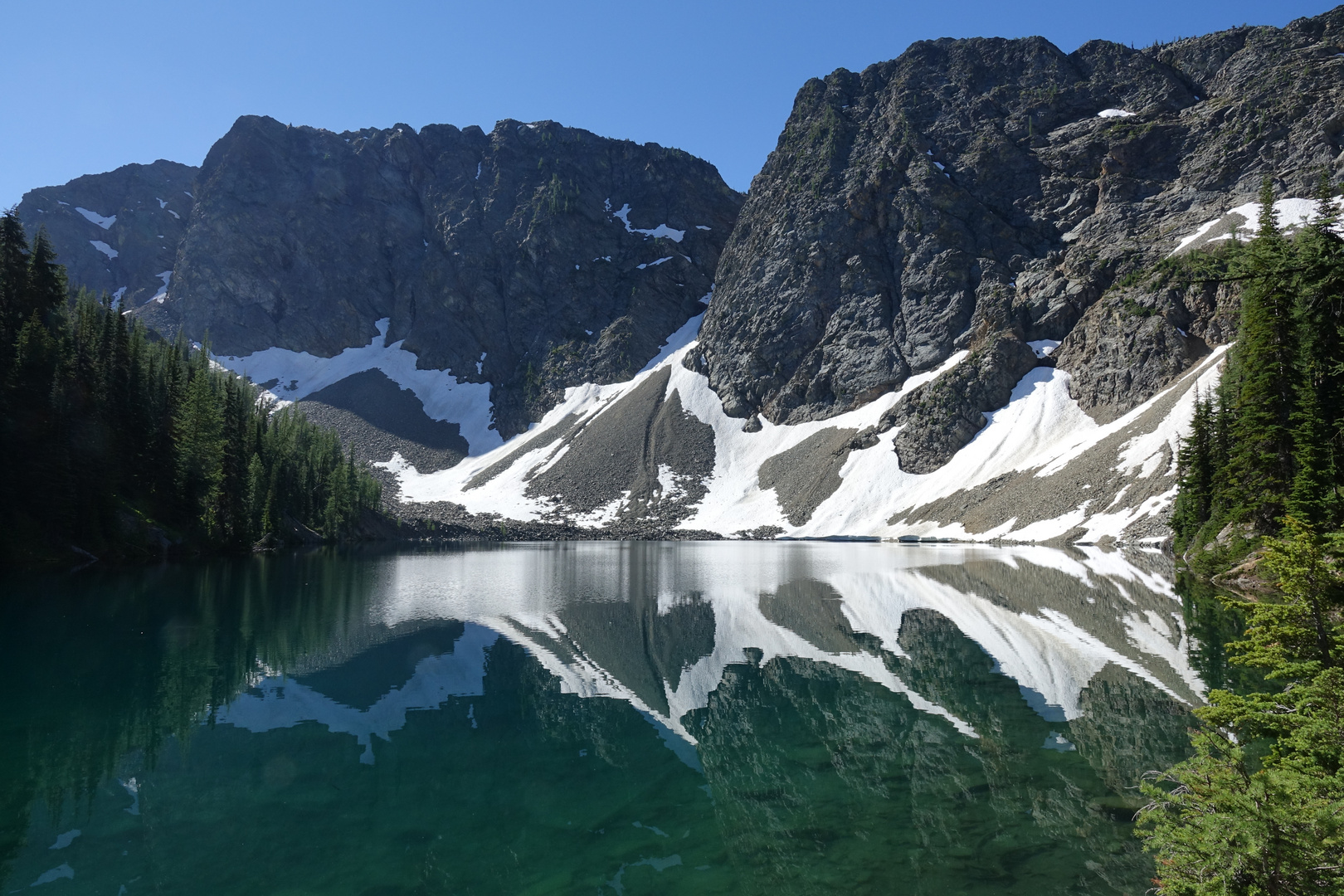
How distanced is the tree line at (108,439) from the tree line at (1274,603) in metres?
58.9

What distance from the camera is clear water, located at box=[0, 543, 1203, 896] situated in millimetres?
9359

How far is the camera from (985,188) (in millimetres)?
139750

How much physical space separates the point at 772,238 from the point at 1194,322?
271ft

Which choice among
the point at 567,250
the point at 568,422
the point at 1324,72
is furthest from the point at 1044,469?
the point at 567,250

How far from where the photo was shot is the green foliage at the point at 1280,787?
5777 mm

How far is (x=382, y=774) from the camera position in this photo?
12719mm

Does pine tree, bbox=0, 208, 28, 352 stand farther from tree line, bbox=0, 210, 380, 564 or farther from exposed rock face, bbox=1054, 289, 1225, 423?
exposed rock face, bbox=1054, 289, 1225, 423

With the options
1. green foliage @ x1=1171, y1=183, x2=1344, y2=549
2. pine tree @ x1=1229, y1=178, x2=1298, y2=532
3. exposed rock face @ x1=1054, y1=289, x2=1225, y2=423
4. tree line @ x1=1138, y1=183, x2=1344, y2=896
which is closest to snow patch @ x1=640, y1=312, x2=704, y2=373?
exposed rock face @ x1=1054, y1=289, x2=1225, y2=423

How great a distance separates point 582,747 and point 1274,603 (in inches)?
496

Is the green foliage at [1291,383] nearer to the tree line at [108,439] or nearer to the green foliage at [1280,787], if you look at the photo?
the green foliage at [1280,787]

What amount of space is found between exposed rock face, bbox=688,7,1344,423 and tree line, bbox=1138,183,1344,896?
3265 inches

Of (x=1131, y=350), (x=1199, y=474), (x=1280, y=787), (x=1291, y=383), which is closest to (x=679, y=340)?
(x=1131, y=350)

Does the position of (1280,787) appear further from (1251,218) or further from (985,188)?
(985,188)

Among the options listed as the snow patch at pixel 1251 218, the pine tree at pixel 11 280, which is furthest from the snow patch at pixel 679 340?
the pine tree at pixel 11 280
